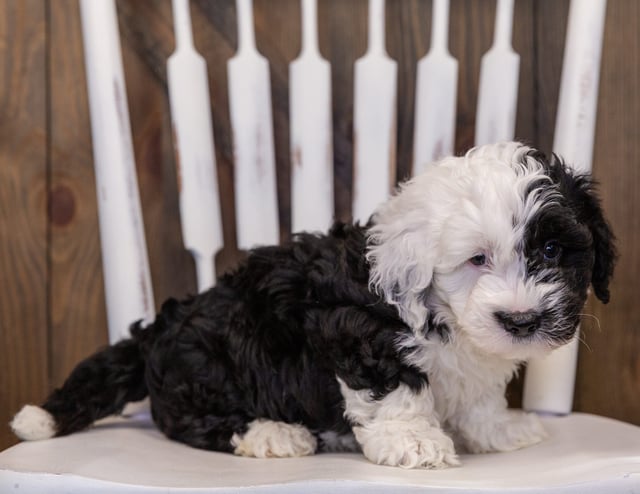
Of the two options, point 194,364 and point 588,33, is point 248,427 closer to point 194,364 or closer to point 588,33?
point 194,364

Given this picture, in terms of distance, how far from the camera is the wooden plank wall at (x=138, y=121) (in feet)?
5.28

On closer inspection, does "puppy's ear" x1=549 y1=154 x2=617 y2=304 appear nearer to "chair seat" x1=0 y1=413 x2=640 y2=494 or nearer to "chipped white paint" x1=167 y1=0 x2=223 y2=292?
"chair seat" x1=0 y1=413 x2=640 y2=494

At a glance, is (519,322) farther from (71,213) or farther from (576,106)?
(71,213)

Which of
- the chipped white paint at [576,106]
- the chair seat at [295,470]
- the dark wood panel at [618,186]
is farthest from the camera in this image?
the dark wood panel at [618,186]

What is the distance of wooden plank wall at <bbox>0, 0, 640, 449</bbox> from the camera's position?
1609 millimetres

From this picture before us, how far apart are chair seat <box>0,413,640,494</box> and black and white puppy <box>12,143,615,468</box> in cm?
6

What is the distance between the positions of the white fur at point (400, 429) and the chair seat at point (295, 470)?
0.11ft

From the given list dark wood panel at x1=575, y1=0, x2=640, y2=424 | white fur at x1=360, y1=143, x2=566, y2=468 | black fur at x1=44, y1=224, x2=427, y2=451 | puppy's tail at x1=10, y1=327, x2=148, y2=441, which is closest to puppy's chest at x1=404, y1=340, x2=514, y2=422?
white fur at x1=360, y1=143, x2=566, y2=468

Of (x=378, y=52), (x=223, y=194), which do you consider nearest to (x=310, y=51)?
(x=378, y=52)

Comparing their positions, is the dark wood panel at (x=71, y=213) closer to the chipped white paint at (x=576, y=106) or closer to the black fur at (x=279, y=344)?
the black fur at (x=279, y=344)

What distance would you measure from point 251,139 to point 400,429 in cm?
60

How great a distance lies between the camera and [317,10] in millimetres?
1616

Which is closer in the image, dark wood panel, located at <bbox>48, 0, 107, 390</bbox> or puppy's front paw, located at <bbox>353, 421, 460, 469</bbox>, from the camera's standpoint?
puppy's front paw, located at <bbox>353, 421, 460, 469</bbox>

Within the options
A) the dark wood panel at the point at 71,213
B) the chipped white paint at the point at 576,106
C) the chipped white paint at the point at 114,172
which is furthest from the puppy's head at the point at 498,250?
the dark wood panel at the point at 71,213
